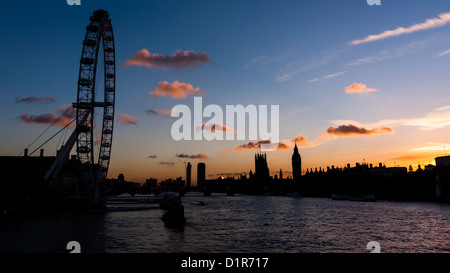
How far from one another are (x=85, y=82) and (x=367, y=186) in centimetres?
17547

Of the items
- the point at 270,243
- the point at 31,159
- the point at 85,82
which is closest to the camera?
the point at 270,243

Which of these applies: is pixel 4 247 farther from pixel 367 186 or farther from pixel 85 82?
pixel 367 186

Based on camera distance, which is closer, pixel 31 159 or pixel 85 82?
pixel 85 82

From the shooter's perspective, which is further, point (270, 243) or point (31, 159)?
point (31, 159)

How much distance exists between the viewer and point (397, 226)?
52219 millimetres

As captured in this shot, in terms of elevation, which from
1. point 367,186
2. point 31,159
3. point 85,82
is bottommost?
point 367,186

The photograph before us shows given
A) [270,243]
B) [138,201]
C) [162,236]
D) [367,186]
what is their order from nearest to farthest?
[270,243] < [162,236] < [138,201] < [367,186]

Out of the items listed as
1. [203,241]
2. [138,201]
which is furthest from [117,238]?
[138,201]
